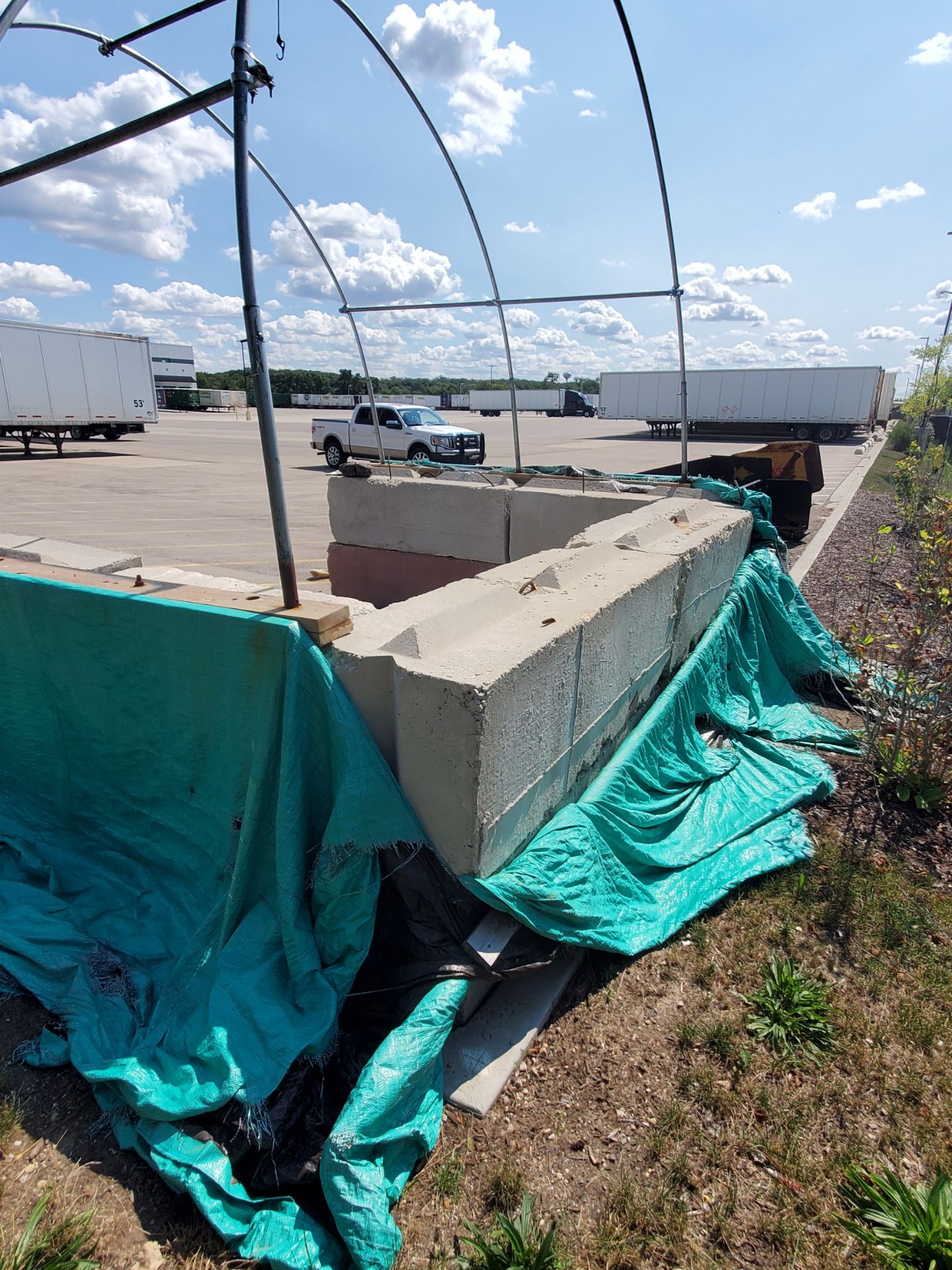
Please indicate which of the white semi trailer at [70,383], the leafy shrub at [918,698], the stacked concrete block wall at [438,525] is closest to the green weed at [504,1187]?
the leafy shrub at [918,698]

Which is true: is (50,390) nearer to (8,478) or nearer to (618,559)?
(8,478)

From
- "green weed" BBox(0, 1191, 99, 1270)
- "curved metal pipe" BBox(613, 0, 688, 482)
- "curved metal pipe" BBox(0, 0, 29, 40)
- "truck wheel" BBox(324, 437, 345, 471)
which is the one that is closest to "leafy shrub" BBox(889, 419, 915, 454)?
"truck wheel" BBox(324, 437, 345, 471)

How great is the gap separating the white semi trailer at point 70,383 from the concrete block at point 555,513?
68.4 ft

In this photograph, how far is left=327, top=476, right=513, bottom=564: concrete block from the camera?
643 centimetres

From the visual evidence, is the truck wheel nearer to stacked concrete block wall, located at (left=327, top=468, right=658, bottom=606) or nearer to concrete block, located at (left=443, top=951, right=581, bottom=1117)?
stacked concrete block wall, located at (left=327, top=468, right=658, bottom=606)

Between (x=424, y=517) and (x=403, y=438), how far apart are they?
47.3 feet

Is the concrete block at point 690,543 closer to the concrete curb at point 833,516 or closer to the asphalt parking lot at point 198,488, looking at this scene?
the concrete curb at point 833,516

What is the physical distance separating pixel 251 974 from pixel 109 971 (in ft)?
2.50

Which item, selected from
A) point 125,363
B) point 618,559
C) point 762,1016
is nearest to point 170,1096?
point 762,1016

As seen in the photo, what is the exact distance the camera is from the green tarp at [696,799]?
2.97 metres

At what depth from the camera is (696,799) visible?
4.19 metres

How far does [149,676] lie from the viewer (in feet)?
10.4

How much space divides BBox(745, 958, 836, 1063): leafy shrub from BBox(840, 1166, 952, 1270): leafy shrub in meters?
0.48

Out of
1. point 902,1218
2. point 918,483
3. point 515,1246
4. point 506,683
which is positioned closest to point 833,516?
point 918,483
